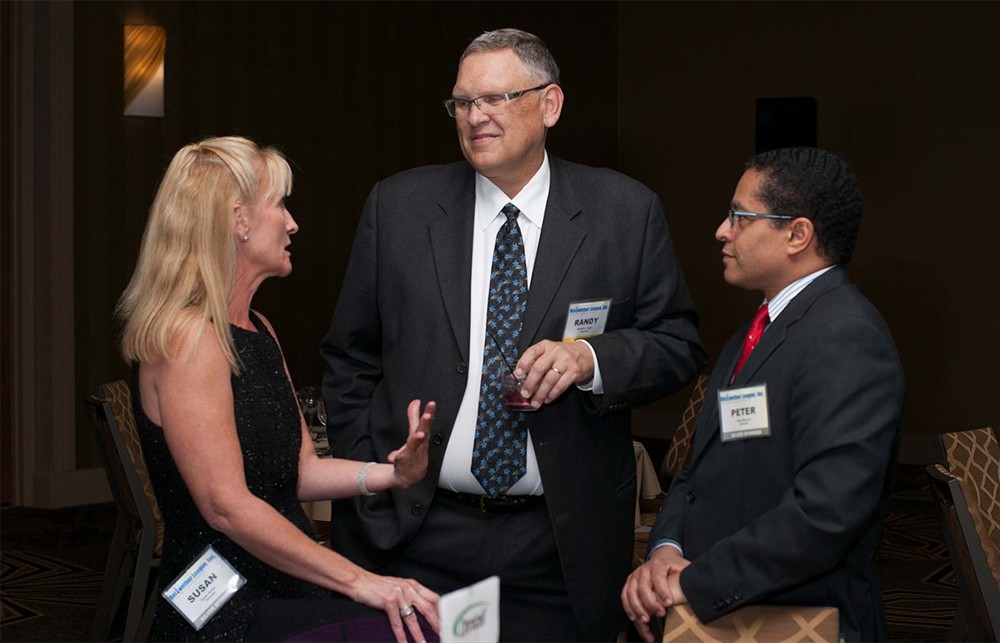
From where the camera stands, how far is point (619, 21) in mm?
10711

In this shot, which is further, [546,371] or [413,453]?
[546,371]

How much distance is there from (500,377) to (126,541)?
2657 mm

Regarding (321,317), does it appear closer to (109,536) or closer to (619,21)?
(109,536)

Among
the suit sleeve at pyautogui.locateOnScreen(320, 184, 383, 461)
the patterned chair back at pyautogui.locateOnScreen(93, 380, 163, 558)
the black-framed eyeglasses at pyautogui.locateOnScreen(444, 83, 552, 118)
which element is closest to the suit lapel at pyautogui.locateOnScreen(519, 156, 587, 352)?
the black-framed eyeglasses at pyautogui.locateOnScreen(444, 83, 552, 118)

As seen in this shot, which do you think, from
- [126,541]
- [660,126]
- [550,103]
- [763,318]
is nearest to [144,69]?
[126,541]

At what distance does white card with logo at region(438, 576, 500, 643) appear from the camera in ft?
4.55

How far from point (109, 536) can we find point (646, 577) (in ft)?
15.9

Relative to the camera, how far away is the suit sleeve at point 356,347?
2.62 metres

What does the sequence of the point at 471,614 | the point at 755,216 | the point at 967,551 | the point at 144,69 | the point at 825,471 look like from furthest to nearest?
1. the point at 144,69
2. the point at 967,551
3. the point at 755,216
4. the point at 825,471
5. the point at 471,614

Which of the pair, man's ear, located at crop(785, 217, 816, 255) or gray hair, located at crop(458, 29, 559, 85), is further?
gray hair, located at crop(458, 29, 559, 85)

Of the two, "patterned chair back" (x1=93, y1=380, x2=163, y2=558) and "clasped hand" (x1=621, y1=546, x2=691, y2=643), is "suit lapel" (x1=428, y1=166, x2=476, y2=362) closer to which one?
"clasped hand" (x1=621, y1=546, x2=691, y2=643)

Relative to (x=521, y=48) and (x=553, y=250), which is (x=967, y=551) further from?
(x=521, y=48)

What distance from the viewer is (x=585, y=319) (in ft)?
8.17

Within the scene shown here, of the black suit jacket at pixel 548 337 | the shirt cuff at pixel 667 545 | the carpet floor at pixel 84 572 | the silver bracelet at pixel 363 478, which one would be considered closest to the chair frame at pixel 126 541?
the carpet floor at pixel 84 572
